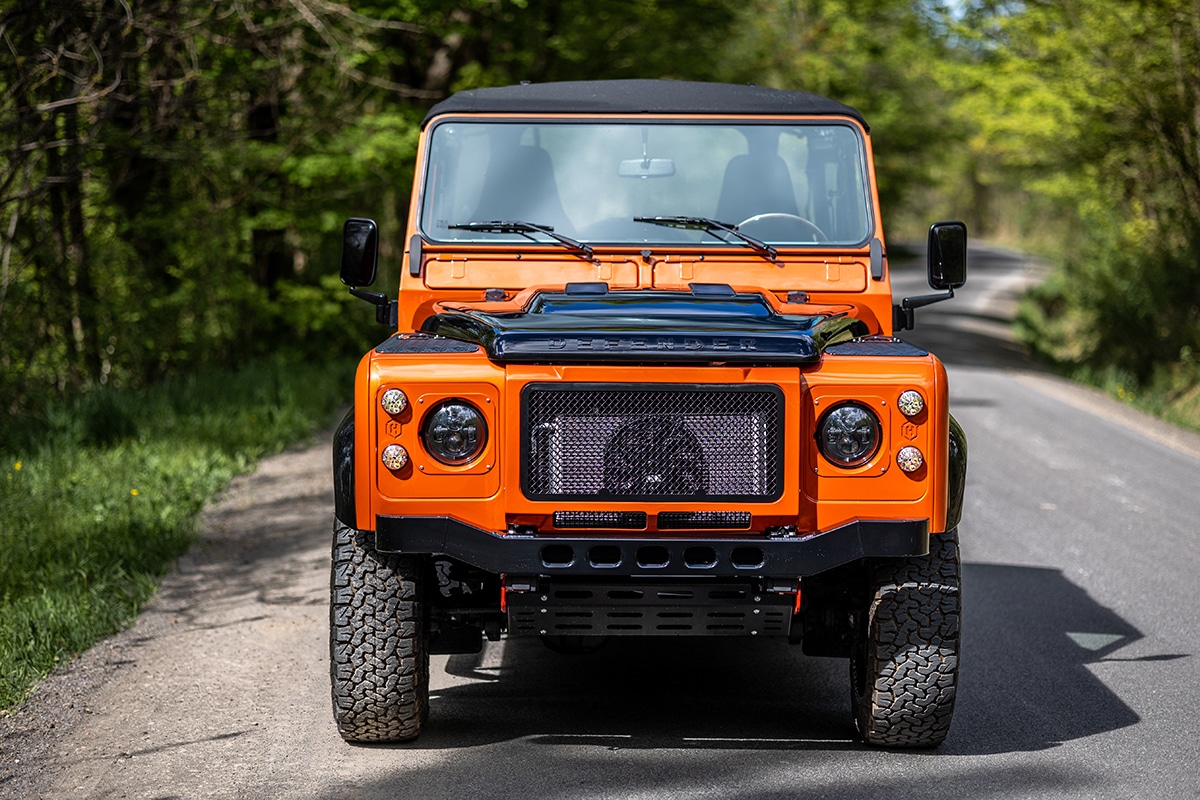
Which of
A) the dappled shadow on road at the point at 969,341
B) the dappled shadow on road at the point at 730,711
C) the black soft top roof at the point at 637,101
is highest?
the black soft top roof at the point at 637,101

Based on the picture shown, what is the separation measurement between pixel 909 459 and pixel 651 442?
2.63 feet

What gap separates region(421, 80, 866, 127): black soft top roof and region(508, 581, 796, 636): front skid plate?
90.4 inches

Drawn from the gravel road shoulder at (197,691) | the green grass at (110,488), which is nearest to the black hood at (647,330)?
the gravel road shoulder at (197,691)

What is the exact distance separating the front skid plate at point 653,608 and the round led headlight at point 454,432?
18.5 inches

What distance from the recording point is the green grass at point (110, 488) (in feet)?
20.0

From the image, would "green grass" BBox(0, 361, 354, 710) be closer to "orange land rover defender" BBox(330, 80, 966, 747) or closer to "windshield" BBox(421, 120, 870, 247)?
"orange land rover defender" BBox(330, 80, 966, 747)

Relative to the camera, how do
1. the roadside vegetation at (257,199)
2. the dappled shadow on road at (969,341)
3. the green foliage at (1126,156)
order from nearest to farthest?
the roadside vegetation at (257,199)
the green foliage at (1126,156)
the dappled shadow on road at (969,341)

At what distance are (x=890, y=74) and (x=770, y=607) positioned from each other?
3530 cm

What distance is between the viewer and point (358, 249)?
5.46 meters

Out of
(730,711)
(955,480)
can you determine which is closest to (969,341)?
(730,711)

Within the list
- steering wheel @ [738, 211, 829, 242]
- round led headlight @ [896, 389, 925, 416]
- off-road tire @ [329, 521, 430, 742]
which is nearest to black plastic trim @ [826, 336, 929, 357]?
round led headlight @ [896, 389, 925, 416]

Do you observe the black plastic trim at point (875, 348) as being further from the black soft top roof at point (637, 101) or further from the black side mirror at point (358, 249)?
the black side mirror at point (358, 249)

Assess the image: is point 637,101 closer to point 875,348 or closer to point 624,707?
point 875,348

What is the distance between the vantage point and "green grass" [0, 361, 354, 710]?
6.09 meters
